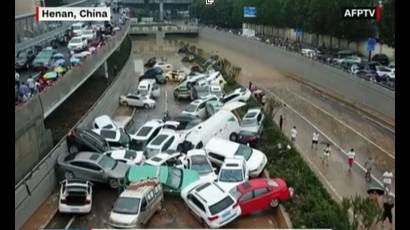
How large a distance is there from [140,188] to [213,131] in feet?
24.6

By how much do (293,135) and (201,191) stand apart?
841 cm

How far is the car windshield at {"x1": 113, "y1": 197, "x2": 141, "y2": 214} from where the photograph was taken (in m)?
15.2

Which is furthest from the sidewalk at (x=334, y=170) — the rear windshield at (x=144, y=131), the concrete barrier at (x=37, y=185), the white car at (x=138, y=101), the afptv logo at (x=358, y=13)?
the white car at (x=138, y=101)

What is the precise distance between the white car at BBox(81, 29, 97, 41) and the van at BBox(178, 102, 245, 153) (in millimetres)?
20665

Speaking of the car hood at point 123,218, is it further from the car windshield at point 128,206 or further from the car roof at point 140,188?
the car roof at point 140,188

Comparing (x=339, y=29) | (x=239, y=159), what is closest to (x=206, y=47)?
(x=339, y=29)

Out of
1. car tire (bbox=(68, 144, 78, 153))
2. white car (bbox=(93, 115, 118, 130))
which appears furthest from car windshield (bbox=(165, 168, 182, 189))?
white car (bbox=(93, 115, 118, 130))

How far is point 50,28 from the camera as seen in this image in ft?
125

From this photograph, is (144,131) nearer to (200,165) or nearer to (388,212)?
(200,165)

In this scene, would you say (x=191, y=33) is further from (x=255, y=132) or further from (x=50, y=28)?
(x=255, y=132)

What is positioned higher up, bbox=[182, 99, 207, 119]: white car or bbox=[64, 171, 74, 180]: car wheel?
bbox=[182, 99, 207, 119]: white car

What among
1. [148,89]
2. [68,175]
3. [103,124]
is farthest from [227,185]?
[148,89]

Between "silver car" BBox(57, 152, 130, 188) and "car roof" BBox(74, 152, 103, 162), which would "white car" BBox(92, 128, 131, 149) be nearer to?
"car roof" BBox(74, 152, 103, 162)

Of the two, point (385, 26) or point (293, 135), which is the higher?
point (385, 26)
